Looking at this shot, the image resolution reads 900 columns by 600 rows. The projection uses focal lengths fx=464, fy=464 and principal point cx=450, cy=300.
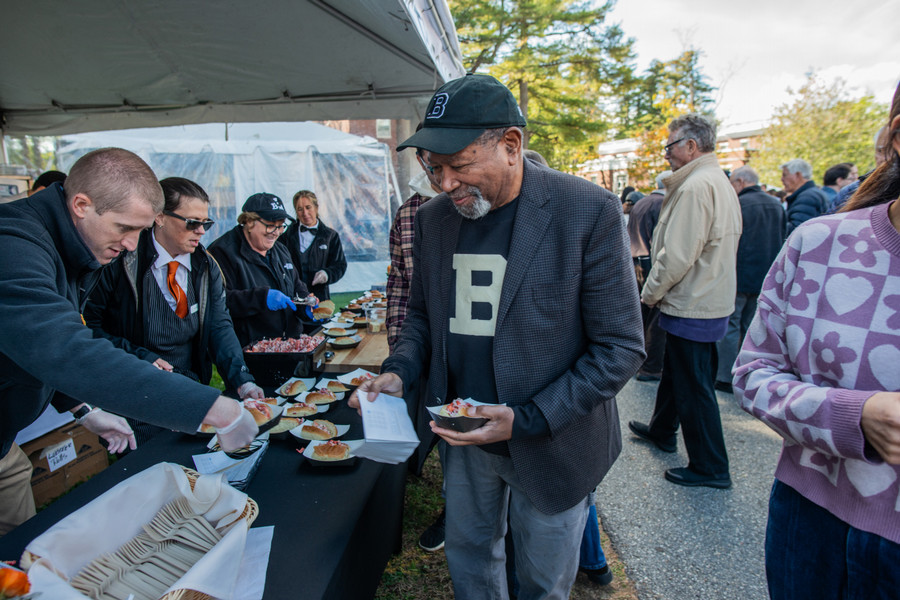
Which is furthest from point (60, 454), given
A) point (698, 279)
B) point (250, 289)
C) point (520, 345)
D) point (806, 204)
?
point (806, 204)

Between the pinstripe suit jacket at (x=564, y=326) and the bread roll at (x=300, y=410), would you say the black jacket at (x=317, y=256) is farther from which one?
the pinstripe suit jacket at (x=564, y=326)

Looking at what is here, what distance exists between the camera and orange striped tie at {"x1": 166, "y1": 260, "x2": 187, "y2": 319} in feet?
8.21

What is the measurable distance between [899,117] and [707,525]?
268 cm

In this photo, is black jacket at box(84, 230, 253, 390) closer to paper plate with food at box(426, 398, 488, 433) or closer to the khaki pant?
the khaki pant

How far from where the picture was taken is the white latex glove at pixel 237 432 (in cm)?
134

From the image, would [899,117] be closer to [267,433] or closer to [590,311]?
[590,311]

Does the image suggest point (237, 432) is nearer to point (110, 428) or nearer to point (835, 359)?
point (110, 428)

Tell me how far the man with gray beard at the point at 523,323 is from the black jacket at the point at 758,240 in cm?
424

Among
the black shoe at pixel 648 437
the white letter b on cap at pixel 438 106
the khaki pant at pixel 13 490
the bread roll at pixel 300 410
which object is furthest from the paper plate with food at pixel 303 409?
the black shoe at pixel 648 437

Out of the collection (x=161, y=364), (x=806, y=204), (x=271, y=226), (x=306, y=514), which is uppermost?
(x=806, y=204)

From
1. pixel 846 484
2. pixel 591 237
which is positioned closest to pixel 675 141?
pixel 591 237

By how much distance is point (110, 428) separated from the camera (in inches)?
78.2

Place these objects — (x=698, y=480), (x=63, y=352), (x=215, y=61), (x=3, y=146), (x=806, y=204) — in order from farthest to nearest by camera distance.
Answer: (x=3, y=146) < (x=806, y=204) < (x=215, y=61) < (x=698, y=480) < (x=63, y=352)

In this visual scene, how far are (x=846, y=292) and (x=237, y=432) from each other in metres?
1.66
